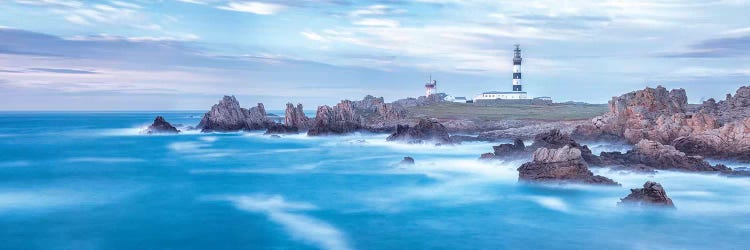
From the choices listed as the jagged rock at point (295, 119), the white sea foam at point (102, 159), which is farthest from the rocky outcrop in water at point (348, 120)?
the white sea foam at point (102, 159)

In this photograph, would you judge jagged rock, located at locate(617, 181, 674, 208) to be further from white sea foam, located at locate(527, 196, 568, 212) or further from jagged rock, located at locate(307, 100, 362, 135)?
jagged rock, located at locate(307, 100, 362, 135)

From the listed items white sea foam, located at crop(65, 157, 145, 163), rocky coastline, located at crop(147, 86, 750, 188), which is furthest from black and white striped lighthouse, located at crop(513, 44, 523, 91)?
white sea foam, located at crop(65, 157, 145, 163)

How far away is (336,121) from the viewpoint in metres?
55.4

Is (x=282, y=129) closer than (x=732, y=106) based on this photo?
No

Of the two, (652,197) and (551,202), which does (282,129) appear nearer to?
(551,202)

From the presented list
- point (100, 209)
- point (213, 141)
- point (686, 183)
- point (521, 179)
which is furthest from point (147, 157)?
point (686, 183)

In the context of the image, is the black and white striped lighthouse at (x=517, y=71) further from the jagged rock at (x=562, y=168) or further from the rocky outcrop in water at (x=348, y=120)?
the jagged rock at (x=562, y=168)

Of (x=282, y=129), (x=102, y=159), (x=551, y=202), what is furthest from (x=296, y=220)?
(x=282, y=129)

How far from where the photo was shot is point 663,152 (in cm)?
2459

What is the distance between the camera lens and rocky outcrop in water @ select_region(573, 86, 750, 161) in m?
27.3

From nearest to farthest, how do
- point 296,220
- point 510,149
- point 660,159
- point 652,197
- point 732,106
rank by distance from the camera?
point 652,197, point 296,220, point 660,159, point 510,149, point 732,106

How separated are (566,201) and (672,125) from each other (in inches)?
583

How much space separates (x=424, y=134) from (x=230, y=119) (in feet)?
85.1

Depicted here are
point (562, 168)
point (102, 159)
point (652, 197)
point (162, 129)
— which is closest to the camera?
point (652, 197)
